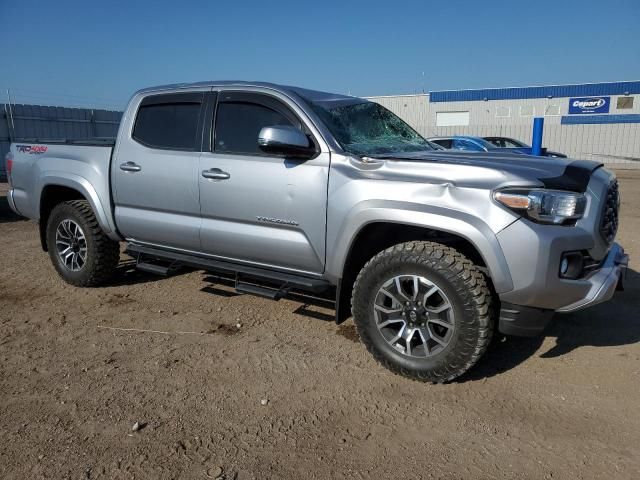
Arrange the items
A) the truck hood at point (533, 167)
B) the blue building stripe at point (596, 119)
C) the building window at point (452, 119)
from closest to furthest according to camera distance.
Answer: the truck hood at point (533, 167)
the blue building stripe at point (596, 119)
the building window at point (452, 119)

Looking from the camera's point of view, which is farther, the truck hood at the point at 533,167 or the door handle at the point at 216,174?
the door handle at the point at 216,174

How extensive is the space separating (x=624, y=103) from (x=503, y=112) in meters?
7.20

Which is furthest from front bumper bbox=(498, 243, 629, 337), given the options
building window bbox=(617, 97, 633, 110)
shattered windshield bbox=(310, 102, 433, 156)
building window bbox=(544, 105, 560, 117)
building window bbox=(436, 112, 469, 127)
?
building window bbox=(436, 112, 469, 127)

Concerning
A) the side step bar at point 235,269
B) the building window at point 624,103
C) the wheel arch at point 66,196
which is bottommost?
the side step bar at point 235,269

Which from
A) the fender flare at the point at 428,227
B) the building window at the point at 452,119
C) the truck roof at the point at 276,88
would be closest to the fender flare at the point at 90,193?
the truck roof at the point at 276,88

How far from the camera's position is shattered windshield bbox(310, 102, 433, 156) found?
395 cm

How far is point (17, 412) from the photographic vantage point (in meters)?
3.05

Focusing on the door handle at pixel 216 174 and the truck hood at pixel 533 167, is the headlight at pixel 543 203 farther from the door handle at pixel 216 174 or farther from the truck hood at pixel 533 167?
the door handle at pixel 216 174

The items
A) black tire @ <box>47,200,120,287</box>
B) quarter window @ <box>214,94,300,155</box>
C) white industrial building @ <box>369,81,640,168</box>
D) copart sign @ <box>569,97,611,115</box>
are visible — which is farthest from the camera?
copart sign @ <box>569,97,611,115</box>

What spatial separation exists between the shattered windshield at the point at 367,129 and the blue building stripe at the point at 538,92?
1331 inches

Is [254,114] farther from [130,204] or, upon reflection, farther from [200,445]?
[200,445]

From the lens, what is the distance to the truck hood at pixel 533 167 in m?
3.09

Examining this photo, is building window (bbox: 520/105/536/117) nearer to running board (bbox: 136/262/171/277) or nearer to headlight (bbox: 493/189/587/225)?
running board (bbox: 136/262/171/277)

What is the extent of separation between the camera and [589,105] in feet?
110
